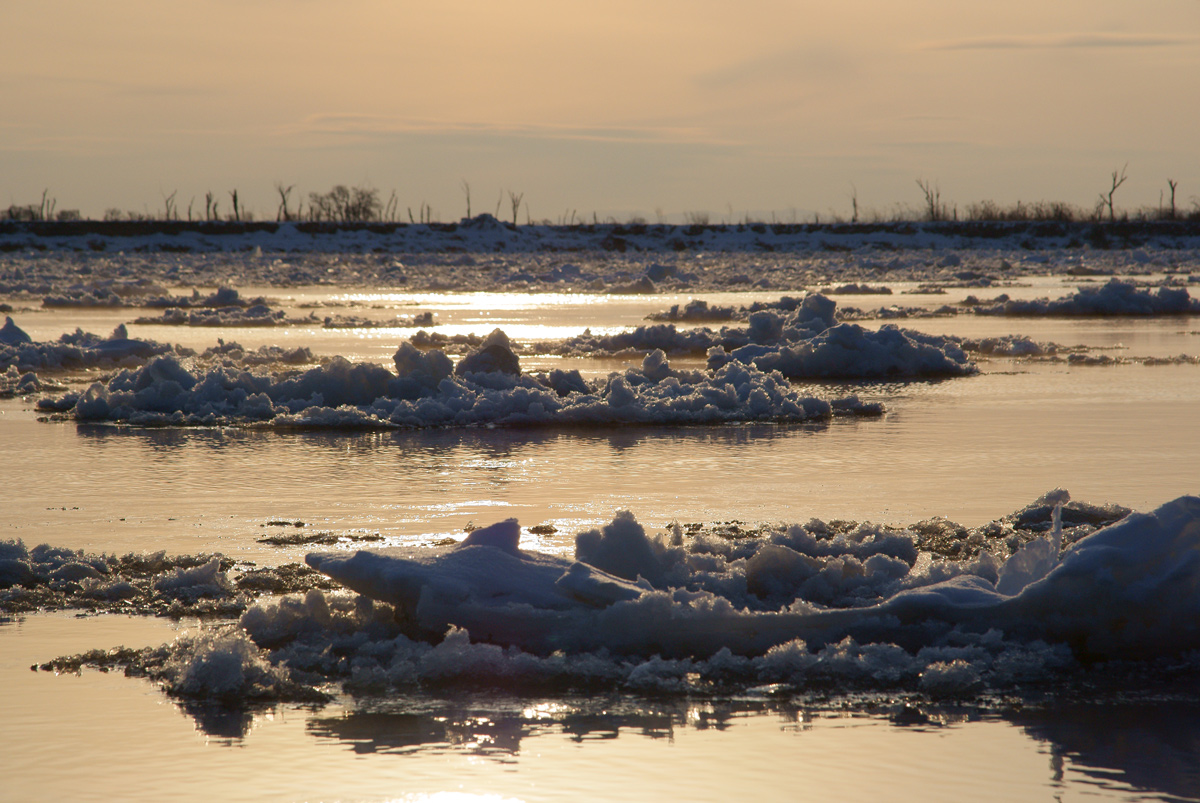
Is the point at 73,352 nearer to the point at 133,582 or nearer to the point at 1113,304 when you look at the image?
the point at 133,582

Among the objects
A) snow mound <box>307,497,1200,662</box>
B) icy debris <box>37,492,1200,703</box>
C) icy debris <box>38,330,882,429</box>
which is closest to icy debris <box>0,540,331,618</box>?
icy debris <box>37,492,1200,703</box>

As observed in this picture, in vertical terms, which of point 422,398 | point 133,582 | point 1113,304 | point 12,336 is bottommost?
point 133,582

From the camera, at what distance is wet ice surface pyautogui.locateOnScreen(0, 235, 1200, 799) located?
400 cm

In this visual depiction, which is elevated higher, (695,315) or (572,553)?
(695,315)

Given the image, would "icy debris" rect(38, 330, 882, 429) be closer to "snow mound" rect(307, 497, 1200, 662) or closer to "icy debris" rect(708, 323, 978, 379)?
"icy debris" rect(708, 323, 978, 379)

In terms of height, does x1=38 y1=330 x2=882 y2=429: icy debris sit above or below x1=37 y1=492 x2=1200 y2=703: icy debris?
above

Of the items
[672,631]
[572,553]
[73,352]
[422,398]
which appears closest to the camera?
[672,631]

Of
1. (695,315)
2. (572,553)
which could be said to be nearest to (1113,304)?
(695,315)

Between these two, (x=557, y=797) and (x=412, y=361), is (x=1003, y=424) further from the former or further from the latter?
(x=557, y=797)

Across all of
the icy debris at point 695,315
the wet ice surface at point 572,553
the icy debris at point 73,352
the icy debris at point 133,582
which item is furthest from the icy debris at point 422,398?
the icy debris at point 695,315

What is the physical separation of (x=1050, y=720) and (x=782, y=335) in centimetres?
1340

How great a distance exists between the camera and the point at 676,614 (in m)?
5.00

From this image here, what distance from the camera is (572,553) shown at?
642 centimetres

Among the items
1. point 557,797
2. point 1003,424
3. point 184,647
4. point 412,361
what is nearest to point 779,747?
point 557,797
